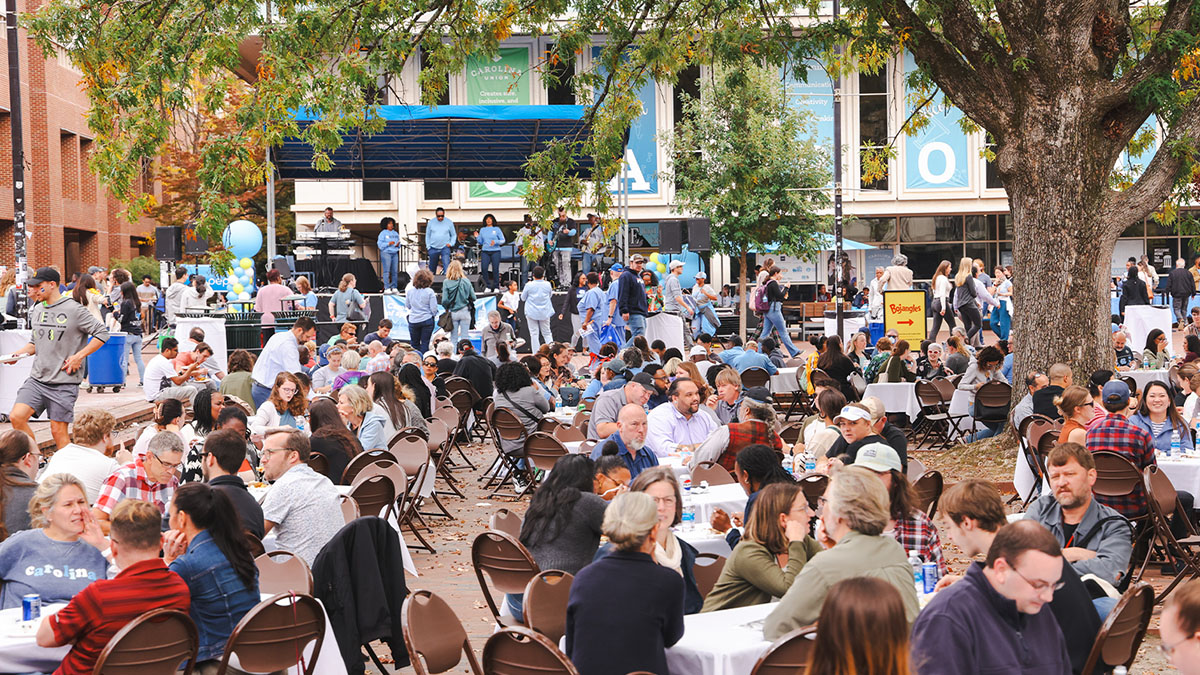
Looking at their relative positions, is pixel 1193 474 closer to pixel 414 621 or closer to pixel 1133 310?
pixel 414 621

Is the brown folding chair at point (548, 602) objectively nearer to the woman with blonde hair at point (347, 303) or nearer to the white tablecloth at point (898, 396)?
the white tablecloth at point (898, 396)

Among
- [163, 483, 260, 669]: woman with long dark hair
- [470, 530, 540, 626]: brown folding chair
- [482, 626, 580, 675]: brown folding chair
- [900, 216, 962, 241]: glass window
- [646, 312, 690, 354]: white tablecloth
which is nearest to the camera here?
[482, 626, 580, 675]: brown folding chair

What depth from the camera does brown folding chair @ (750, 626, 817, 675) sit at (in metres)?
4.35

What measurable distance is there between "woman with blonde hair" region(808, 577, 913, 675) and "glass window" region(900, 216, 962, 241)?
130ft

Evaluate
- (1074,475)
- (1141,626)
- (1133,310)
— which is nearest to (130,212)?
(1074,475)

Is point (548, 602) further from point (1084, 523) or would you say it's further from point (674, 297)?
point (674, 297)

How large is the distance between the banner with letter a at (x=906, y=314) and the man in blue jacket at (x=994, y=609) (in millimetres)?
17208

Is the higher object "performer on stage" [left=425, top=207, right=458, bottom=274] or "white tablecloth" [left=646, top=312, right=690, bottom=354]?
"performer on stage" [left=425, top=207, right=458, bottom=274]

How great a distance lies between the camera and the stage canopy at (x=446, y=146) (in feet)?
82.7

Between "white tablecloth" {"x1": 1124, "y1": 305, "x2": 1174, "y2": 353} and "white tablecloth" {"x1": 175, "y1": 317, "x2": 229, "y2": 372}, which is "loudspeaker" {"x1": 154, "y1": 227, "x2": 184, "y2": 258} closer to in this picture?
"white tablecloth" {"x1": 175, "y1": 317, "x2": 229, "y2": 372}

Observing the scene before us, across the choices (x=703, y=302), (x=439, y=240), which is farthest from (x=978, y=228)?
(x=439, y=240)

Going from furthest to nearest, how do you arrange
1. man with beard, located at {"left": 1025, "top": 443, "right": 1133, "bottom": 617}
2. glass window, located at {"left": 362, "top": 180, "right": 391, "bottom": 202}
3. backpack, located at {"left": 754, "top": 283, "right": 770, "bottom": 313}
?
glass window, located at {"left": 362, "top": 180, "right": 391, "bottom": 202} → backpack, located at {"left": 754, "top": 283, "right": 770, "bottom": 313} → man with beard, located at {"left": 1025, "top": 443, "right": 1133, "bottom": 617}

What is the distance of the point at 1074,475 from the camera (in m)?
5.98

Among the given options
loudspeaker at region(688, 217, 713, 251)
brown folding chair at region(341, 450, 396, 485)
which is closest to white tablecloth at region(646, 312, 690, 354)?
loudspeaker at region(688, 217, 713, 251)
